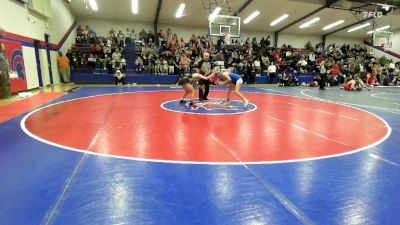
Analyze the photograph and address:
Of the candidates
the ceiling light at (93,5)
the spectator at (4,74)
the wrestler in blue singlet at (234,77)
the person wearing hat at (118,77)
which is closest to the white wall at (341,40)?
the person wearing hat at (118,77)

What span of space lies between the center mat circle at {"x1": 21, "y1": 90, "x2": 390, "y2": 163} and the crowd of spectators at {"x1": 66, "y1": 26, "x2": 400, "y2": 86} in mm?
10333

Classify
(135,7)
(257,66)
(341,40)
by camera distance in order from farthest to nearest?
(341,40) < (257,66) < (135,7)

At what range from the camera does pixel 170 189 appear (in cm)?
296

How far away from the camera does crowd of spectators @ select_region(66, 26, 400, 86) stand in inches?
710

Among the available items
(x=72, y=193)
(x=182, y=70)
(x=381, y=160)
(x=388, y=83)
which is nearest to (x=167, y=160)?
(x=72, y=193)

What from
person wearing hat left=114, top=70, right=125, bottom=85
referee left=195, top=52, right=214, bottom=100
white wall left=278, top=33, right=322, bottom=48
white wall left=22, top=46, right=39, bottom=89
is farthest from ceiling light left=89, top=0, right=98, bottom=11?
white wall left=278, top=33, right=322, bottom=48

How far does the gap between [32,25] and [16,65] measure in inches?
124

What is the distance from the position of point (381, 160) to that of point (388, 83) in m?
22.6

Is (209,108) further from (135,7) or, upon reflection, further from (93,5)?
(93,5)

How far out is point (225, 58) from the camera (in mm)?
21750

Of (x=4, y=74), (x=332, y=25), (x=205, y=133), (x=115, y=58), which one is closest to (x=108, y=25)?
(x=115, y=58)

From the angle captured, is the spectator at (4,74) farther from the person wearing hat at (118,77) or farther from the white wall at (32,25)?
the person wearing hat at (118,77)

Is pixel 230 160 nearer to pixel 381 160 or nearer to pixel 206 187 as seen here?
pixel 206 187

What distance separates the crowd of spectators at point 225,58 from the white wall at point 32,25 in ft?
5.70
